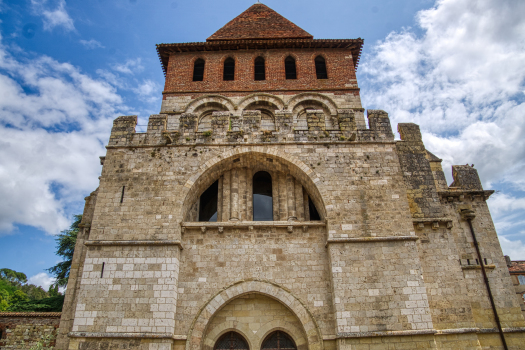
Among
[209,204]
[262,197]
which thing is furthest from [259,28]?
[209,204]

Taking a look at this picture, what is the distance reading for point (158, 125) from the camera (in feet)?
36.2

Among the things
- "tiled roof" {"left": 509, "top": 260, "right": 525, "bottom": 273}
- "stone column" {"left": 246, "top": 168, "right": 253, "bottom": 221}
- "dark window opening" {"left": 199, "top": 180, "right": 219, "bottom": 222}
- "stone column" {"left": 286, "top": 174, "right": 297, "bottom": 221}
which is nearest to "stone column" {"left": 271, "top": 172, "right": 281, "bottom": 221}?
"stone column" {"left": 286, "top": 174, "right": 297, "bottom": 221}

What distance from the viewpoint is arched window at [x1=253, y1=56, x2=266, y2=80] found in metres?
15.4

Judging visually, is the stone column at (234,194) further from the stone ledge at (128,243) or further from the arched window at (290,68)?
the arched window at (290,68)

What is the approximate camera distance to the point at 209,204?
38.1ft

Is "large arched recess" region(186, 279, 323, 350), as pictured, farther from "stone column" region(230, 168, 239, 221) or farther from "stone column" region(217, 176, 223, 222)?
"stone column" region(217, 176, 223, 222)

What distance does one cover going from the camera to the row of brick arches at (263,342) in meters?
9.03

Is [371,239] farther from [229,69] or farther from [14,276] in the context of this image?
[14,276]

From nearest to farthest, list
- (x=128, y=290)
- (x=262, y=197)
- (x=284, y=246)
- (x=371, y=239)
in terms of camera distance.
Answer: (x=128, y=290) → (x=371, y=239) → (x=284, y=246) → (x=262, y=197)

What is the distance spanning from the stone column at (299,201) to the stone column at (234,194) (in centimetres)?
184

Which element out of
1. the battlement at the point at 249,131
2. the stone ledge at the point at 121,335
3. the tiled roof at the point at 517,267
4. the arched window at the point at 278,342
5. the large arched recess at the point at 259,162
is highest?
the battlement at the point at 249,131

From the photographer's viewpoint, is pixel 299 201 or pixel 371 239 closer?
pixel 371 239

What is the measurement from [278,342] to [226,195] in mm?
4417

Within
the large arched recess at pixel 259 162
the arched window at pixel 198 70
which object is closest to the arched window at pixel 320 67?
the arched window at pixel 198 70
